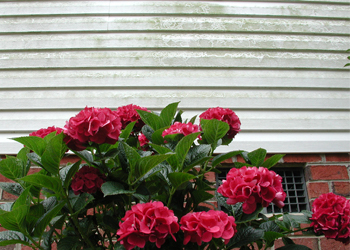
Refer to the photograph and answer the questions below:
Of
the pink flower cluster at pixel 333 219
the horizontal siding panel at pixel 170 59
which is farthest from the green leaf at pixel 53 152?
the horizontal siding panel at pixel 170 59

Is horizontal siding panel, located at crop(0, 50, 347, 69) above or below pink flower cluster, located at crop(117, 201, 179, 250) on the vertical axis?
above

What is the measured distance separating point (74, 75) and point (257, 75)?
3.45 feet

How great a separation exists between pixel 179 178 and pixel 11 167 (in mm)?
416

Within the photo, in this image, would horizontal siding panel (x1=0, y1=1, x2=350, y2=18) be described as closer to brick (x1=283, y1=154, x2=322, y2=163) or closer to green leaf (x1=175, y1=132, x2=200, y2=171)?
brick (x1=283, y1=154, x2=322, y2=163)

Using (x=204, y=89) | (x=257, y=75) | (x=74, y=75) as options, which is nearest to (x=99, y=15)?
(x=74, y=75)

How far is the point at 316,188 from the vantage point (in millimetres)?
1380

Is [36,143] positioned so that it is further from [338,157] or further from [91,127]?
[338,157]

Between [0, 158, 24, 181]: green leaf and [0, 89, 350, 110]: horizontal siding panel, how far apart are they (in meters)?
0.84

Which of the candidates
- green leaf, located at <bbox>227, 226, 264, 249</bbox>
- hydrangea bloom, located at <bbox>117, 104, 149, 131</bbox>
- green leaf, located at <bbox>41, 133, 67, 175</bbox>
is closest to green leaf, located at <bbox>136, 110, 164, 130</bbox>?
hydrangea bloom, located at <bbox>117, 104, 149, 131</bbox>

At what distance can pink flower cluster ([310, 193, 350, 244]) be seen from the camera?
73 centimetres

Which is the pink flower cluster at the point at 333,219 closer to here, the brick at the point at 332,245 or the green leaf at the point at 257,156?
the green leaf at the point at 257,156

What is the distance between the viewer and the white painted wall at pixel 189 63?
1.51 metres

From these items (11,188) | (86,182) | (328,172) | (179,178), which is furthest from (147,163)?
(328,172)

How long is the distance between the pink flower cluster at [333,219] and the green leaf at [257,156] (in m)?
0.20
